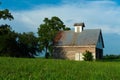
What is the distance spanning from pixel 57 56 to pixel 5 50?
18803 millimetres

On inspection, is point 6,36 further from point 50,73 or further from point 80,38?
point 50,73

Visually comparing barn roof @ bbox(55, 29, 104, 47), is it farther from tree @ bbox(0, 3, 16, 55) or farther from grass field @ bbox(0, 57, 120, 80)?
grass field @ bbox(0, 57, 120, 80)

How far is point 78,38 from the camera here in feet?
237

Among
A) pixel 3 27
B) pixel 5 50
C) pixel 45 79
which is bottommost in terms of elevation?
pixel 45 79

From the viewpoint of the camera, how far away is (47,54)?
76750 mm

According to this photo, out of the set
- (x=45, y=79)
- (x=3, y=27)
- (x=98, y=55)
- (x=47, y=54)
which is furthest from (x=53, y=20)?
(x=45, y=79)

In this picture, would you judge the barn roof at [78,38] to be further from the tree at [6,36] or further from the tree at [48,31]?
the tree at [6,36]

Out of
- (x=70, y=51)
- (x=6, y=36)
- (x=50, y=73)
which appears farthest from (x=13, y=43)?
(x=50, y=73)

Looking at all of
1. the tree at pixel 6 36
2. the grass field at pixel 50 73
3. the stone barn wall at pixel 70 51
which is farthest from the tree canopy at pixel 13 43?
the grass field at pixel 50 73

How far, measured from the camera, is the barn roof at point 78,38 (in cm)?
7038

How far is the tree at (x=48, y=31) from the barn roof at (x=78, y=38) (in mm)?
1784

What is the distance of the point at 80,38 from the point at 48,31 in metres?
9.11

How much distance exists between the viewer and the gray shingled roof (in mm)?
70356

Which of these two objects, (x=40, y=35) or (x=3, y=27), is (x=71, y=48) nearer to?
(x=40, y=35)
